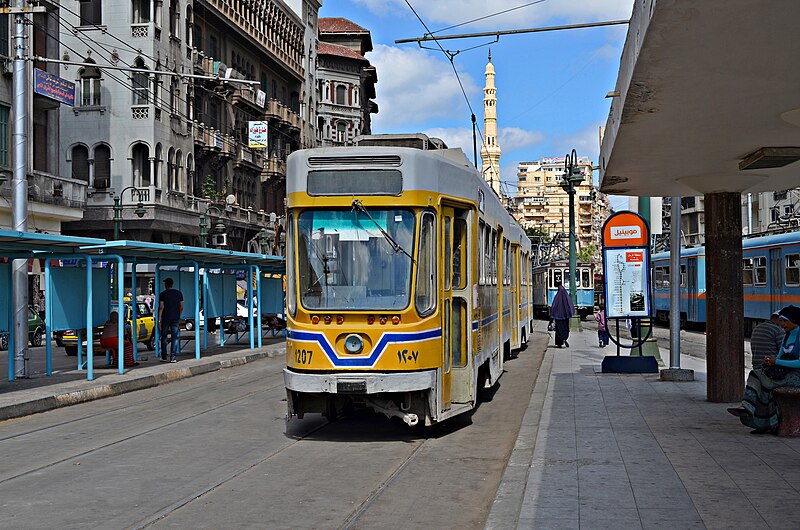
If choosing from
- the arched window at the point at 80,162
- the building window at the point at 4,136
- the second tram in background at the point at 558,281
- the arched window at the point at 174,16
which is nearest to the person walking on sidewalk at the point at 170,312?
the building window at the point at 4,136

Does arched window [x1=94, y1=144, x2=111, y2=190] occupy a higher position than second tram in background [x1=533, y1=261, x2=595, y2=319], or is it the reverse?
arched window [x1=94, y1=144, x2=111, y2=190]

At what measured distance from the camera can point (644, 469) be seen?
30.7 ft

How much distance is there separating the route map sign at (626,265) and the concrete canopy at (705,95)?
4141 mm

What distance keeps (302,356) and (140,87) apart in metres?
38.2

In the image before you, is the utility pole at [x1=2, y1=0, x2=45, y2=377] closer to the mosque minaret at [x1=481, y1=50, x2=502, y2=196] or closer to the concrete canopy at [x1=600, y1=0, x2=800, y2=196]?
the concrete canopy at [x1=600, y1=0, x2=800, y2=196]

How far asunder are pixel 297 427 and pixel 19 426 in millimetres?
4045

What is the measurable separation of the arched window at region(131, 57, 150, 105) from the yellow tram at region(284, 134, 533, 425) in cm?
3695

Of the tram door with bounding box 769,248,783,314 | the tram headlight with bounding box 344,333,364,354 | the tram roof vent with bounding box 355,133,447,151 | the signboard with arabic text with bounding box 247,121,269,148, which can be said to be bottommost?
the tram headlight with bounding box 344,333,364,354

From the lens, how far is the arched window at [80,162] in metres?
48.0

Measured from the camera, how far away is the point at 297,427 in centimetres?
1332

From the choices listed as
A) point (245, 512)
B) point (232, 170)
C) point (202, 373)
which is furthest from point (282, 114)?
point (245, 512)

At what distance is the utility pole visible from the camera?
19500 mm

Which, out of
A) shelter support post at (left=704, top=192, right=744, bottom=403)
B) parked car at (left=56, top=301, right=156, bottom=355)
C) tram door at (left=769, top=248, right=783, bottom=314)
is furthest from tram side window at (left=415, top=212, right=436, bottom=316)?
tram door at (left=769, top=248, right=783, bottom=314)

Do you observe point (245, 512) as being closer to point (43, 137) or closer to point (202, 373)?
point (202, 373)
